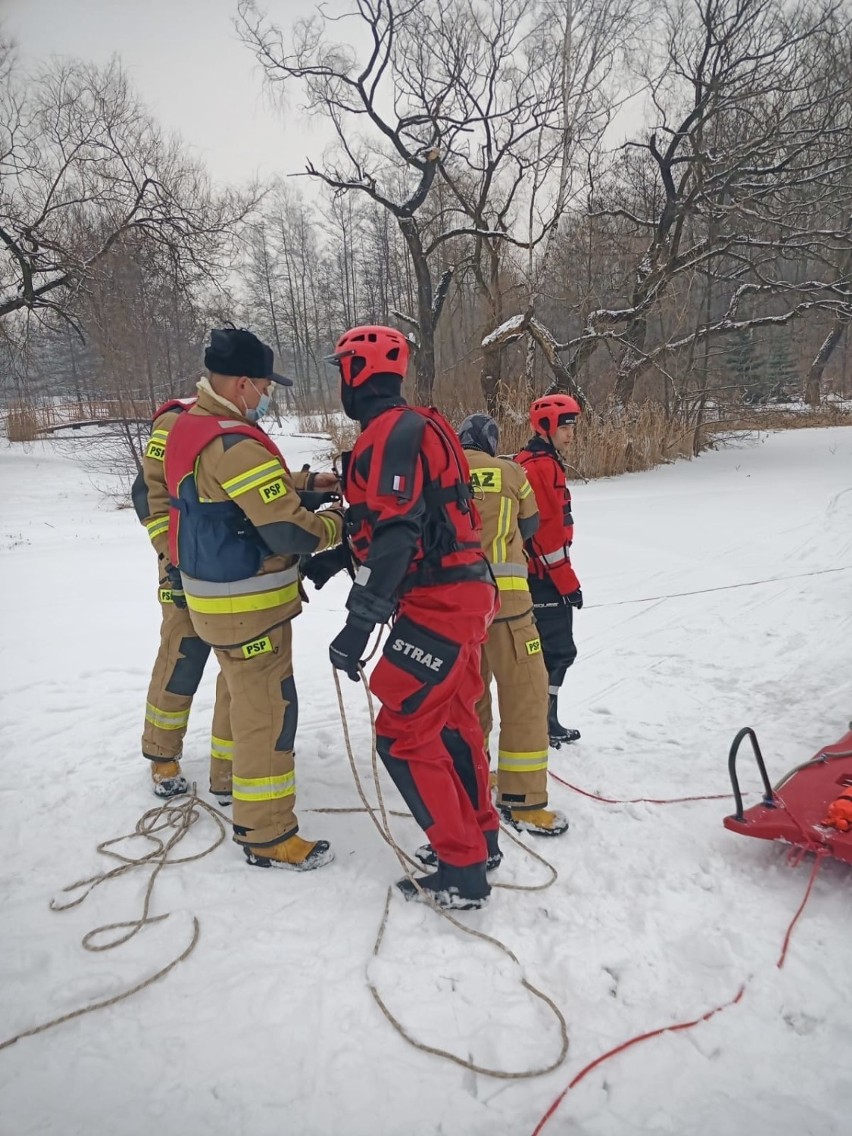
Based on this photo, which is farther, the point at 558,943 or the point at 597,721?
the point at 597,721

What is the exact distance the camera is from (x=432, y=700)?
248 centimetres

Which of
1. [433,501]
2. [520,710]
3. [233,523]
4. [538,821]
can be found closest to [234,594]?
[233,523]

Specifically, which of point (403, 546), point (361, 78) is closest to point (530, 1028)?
point (403, 546)

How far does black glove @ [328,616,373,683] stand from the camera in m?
2.38

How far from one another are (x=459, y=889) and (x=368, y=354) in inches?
84.2

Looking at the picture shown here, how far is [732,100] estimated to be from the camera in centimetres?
1430

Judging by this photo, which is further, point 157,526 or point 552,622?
point 552,622

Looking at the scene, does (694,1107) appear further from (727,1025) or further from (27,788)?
(27,788)

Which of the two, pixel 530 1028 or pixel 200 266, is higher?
pixel 200 266

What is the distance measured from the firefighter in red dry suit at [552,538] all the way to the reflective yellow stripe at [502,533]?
0.64 metres

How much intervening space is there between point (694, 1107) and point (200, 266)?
15.7 m

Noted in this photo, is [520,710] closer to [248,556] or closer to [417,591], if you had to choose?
[417,591]

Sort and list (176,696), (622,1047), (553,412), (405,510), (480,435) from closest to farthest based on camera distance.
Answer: (622,1047)
(405,510)
(480,435)
(176,696)
(553,412)

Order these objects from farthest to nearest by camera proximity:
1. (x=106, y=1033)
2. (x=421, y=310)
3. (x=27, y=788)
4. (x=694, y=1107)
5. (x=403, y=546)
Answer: (x=421, y=310)
(x=27, y=788)
(x=403, y=546)
(x=106, y=1033)
(x=694, y=1107)
